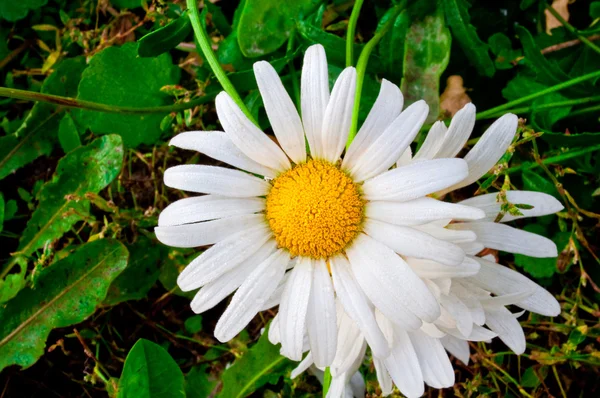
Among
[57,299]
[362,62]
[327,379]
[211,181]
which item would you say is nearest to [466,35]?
[362,62]

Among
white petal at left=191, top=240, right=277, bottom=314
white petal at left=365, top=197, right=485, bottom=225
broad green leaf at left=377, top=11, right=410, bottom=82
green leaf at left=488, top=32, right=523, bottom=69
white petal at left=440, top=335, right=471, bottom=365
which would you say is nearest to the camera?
white petal at left=365, top=197, right=485, bottom=225

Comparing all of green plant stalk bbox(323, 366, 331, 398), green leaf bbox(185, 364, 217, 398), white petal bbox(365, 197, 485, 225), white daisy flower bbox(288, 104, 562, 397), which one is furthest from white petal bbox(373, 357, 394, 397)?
green leaf bbox(185, 364, 217, 398)

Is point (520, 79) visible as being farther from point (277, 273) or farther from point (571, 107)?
point (277, 273)

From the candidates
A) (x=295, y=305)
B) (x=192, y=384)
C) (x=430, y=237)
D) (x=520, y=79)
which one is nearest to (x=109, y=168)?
(x=192, y=384)

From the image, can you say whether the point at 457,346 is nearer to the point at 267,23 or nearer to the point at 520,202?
the point at 520,202

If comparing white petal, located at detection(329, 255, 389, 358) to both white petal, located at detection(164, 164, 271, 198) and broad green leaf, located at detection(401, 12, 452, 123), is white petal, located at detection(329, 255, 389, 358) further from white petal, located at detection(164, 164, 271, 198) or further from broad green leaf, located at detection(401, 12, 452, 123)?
broad green leaf, located at detection(401, 12, 452, 123)

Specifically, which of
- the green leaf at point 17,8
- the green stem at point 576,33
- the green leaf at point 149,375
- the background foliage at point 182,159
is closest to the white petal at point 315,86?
the background foliage at point 182,159
